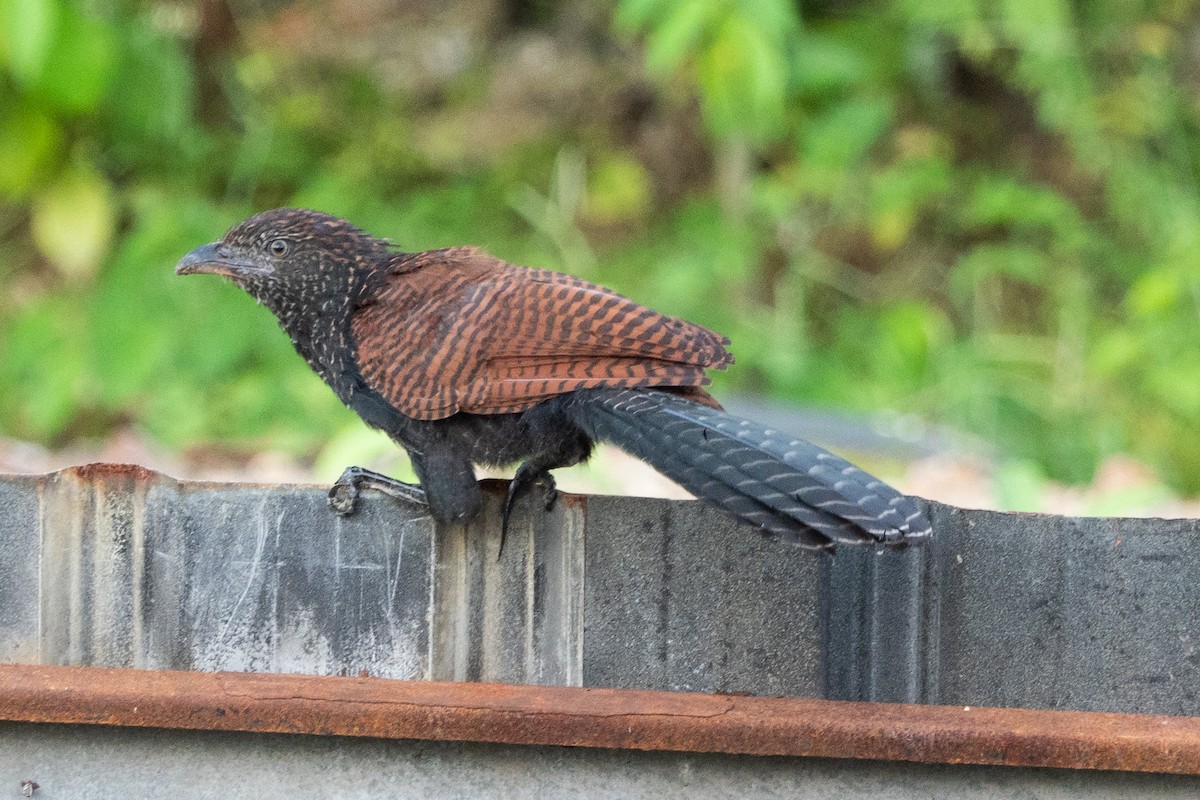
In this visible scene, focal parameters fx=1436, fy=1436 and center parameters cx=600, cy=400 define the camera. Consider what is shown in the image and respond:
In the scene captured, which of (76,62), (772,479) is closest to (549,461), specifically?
(772,479)

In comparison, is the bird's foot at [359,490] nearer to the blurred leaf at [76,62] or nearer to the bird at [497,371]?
the bird at [497,371]

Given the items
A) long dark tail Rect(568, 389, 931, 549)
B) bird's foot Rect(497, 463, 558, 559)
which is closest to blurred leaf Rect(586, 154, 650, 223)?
bird's foot Rect(497, 463, 558, 559)

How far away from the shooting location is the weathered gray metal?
1.94 m

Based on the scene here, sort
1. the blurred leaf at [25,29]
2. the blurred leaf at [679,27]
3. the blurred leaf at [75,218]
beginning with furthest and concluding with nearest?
the blurred leaf at [75,218]
the blurred leaf at [679,27]
the blurred leaf at [25,29]

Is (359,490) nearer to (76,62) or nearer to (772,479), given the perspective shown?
(772,479)

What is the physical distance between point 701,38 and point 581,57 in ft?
5.20

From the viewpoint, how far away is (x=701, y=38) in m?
5.78

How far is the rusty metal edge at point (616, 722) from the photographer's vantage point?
1696 mm

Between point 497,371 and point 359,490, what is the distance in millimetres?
397

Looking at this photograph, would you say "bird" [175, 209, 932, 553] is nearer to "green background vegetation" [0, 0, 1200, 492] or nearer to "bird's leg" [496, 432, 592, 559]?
"bird's leg" [496, 432, 592, 559]

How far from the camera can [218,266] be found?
2801 millimetres

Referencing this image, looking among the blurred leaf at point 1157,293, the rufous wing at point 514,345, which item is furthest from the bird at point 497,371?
the blurred leaf at point 1157,293

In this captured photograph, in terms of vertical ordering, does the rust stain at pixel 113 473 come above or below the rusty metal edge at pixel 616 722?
above

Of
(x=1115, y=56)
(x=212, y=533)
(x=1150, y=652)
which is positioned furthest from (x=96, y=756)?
(x=1115, y=56)
